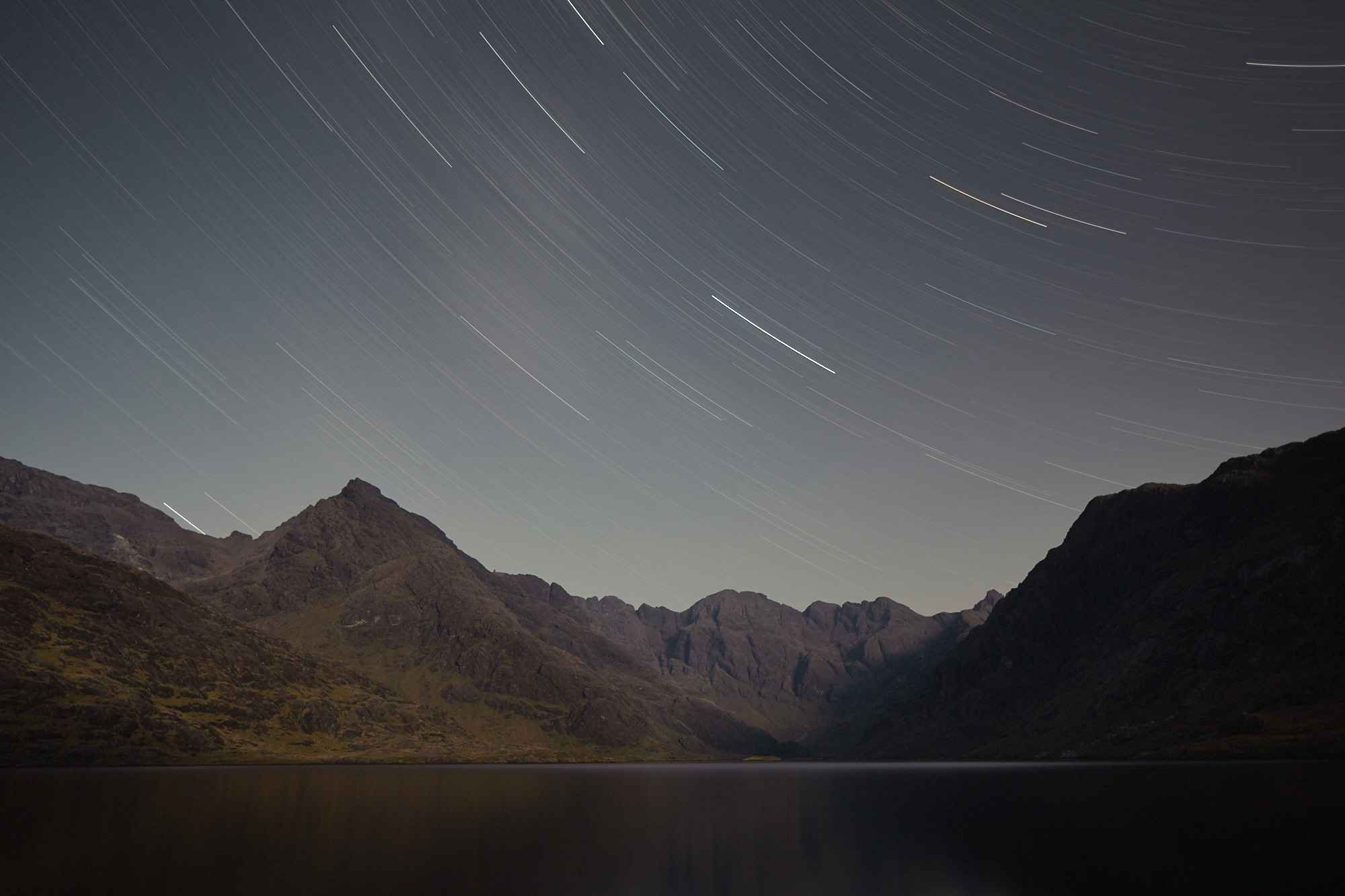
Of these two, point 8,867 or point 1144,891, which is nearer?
point 1144,891

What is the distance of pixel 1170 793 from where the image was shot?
7806cm

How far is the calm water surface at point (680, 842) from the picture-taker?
111 ft

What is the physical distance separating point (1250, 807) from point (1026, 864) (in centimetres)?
3327

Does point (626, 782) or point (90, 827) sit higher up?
point (90, 827)

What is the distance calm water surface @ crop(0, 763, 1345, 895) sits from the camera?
33875mm

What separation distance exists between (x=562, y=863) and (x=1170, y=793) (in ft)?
238

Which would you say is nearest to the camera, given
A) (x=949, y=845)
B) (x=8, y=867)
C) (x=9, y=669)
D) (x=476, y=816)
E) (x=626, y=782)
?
(x=8, y=867)

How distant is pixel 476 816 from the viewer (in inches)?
2623

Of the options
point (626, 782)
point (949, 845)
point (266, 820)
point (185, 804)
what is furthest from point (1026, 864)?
point (626, 782)

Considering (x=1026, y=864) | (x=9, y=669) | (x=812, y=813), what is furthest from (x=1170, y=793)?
(x=9, y=669)

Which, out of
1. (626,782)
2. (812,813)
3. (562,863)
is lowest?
(626,782)

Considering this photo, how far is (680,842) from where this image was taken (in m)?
51.9

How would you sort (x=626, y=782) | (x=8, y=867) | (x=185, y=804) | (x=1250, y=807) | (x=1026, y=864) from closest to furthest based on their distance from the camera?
(x=8, y=867), (x=1026, y=864), (x=1250, y=807), (x=185, y=804), (x=626, y=782)

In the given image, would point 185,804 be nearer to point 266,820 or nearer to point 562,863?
point 266,820
